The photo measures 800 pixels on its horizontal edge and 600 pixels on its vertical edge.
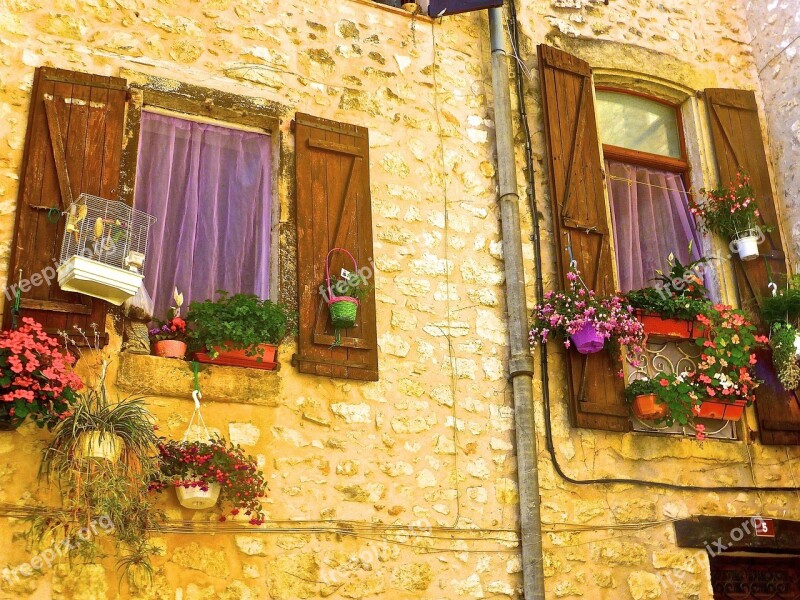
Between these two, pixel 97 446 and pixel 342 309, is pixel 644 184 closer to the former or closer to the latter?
pixel 342 309

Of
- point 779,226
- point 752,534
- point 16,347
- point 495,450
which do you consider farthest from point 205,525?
point 779,226

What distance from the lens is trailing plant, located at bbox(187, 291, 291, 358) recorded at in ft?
16.7

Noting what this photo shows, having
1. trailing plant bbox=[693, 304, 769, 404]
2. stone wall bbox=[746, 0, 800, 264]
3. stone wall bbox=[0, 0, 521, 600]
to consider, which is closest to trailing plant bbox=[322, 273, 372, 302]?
stone wall bbox=[0, 0, 521, 600]

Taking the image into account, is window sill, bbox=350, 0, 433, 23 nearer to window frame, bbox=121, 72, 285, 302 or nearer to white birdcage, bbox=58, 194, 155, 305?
window frame, bbox=121, 72, 285, 302

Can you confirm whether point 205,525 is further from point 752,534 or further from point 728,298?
point 728,298

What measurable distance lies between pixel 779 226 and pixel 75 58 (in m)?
4.89

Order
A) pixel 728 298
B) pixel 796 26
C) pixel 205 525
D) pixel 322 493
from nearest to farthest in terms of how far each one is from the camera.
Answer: pixel 205 525, pixel 322 493, pixel 728 298, pixel 796 26

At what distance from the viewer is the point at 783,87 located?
24.6 feet

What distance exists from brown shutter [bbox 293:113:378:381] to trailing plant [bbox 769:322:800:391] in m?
2.68

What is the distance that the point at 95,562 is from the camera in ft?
14.9

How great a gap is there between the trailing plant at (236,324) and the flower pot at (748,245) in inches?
133

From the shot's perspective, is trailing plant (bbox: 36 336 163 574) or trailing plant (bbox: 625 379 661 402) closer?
trailing plant (bbox: 36 336 163 574)

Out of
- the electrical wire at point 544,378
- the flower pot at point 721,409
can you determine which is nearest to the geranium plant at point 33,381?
the electrical wire at point 544,378

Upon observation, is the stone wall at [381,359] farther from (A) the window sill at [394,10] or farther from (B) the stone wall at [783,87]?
(B) the stone wall at [783,87]
